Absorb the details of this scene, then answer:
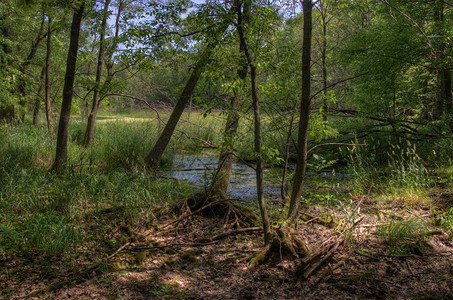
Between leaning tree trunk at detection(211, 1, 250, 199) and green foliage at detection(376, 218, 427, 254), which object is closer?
leaning tree trunk at detection(211, 1, 250, 199)

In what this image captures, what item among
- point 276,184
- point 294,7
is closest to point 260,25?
point 294,7

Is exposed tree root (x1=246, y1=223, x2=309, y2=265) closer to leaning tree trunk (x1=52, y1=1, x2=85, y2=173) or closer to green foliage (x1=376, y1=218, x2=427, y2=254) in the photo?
green foliage (x1=376, y1=218, x2=427, y2=254)

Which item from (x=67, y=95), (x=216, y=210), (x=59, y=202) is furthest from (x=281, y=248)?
(x=67, y=95)

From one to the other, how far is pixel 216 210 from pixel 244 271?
5.84 feet

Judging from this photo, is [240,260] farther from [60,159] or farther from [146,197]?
[60,159]

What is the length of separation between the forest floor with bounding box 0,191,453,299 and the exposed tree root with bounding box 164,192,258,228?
36 cm

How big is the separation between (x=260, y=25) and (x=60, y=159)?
14.7ft

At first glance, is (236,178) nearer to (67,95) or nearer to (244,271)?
(67,95)

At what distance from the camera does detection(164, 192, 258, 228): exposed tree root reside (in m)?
4.71

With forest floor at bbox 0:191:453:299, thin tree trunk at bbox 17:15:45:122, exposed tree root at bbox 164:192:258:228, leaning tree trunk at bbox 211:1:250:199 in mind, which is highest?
thin tree trunk at bbox 17:15:45:122

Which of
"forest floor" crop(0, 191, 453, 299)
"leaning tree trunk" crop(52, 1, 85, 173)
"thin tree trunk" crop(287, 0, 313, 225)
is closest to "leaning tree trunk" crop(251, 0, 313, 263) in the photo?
"thin tree trunk" crop(287, 0, 313, 225)

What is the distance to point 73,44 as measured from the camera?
5.95 metres

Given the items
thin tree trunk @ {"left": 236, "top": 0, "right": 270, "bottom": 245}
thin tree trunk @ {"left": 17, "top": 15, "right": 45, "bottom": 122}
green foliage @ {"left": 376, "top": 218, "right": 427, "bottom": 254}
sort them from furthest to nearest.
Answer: thin tree trunk @ {"left": 17, "top": 15, "right": 45, "bottom": 122}, green foliage @ {"left": 376, "top": 218, "right": 427, "bottom": 254}, thin tree trunk @ {"left": 236, "top": 0, "right": 270, "bottom": 245}

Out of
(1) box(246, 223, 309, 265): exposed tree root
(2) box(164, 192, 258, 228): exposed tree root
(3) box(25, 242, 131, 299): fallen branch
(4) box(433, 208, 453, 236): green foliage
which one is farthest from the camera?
(2) box(164, 192, 258, 228): exposed tree root
